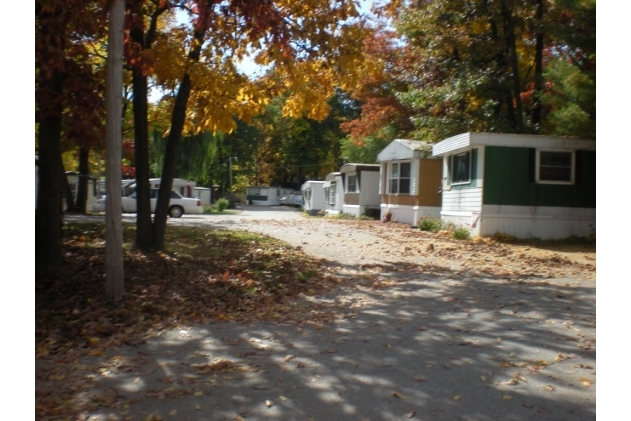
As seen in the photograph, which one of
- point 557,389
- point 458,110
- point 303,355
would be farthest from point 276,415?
point 458,110

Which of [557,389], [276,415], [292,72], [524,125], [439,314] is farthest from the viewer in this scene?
[524,125]

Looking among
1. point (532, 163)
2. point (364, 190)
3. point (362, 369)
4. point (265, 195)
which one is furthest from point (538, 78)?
point (265, 195)

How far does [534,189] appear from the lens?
18.5 metres

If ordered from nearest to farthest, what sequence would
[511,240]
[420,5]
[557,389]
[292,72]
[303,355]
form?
1. [557,389]
2. [303,355]
3. [292,72]
4. [511,240]
5. [420,5]

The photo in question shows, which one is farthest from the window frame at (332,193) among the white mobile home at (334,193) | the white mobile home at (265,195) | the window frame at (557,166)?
the white mobile home at (265,195)

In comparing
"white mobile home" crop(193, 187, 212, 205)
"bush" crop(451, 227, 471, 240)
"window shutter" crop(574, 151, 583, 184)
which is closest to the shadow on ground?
"bush" crop(451, 227, 471, 240)

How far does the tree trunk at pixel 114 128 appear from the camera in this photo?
305 inches

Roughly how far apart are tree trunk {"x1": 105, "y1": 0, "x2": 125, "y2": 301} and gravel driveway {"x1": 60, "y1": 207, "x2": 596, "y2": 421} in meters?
1.59

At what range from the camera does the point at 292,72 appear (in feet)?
41.5

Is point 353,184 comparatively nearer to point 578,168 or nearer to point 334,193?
point 334,193

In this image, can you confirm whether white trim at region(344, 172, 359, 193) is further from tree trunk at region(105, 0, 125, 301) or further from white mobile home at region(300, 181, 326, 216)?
tree trunk at region(105, 0, 125, 301)

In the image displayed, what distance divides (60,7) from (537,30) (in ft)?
52.9

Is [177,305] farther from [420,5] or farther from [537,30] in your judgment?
[420,5]

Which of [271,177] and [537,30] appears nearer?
[537,30]
